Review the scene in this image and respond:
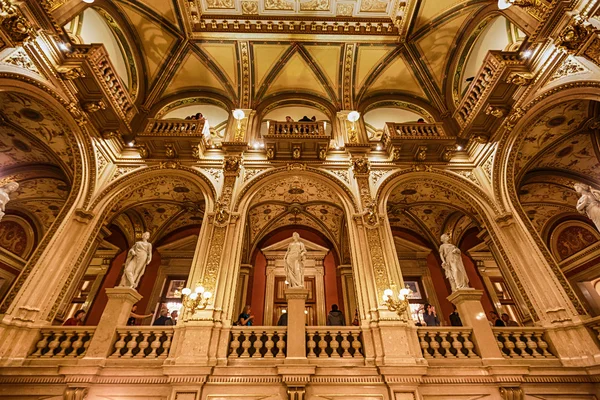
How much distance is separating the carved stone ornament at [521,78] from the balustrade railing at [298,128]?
4822 mm

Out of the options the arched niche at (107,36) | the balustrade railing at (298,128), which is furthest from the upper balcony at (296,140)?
the arched niche at (107,36)

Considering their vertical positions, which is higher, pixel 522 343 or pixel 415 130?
pixel 415 130

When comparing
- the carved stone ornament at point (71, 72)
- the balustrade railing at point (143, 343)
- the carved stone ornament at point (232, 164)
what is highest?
the carved stone ornament at point (71, 72)

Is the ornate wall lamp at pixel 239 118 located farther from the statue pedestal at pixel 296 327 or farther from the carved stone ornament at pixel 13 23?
the statue pedestal at pixel 296 327

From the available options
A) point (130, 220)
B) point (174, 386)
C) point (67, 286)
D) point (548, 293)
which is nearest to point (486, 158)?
point (548, 293)

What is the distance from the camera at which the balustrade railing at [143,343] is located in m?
5.75

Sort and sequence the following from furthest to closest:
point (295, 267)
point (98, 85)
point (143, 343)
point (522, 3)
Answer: point (98, 85), point (295, 267), point (522, 3), point (143, 343)

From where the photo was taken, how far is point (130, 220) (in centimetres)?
1097

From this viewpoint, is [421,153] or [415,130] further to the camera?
[415,130]

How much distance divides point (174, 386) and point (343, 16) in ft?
38.2

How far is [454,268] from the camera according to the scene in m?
7.07

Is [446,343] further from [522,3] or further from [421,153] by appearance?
[522,3]

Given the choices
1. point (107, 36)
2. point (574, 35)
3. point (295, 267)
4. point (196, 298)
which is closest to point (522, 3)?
point (574, 35)

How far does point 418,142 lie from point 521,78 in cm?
272
